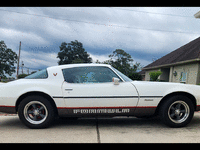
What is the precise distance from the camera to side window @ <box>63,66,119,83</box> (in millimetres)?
3646

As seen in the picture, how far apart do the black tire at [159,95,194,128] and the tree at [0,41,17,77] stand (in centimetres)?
5276

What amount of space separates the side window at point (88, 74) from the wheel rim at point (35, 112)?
0.78 m

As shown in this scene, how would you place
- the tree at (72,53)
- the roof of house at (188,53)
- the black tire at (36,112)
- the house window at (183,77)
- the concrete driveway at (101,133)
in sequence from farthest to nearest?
the tree at (72,53)
the house window at (183,77)
the roof of house at (188,53)
the black tire at (36,112)
the concrete driveway at (101,133)

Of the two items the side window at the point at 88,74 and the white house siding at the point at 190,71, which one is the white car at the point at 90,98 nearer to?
the side window at the point at 88,74

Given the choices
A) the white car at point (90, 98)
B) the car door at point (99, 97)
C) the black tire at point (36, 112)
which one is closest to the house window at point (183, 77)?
the white car at point (90, 98)

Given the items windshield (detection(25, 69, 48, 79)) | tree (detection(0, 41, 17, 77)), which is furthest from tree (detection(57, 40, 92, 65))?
windshield (detection(25, 69, 48, 79))

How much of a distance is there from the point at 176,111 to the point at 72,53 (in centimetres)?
5879

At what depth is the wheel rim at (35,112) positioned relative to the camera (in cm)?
349

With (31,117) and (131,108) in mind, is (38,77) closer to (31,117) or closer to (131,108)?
(31,117)

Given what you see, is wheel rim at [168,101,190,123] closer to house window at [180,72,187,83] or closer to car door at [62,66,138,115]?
car door at [62,66,138,115]

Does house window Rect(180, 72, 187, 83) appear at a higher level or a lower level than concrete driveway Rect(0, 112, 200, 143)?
higher

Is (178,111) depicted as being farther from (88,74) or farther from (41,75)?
(41,75)

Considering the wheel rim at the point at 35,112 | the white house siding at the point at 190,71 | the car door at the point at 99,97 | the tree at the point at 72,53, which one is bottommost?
the wheel rim at the point at 35,112
